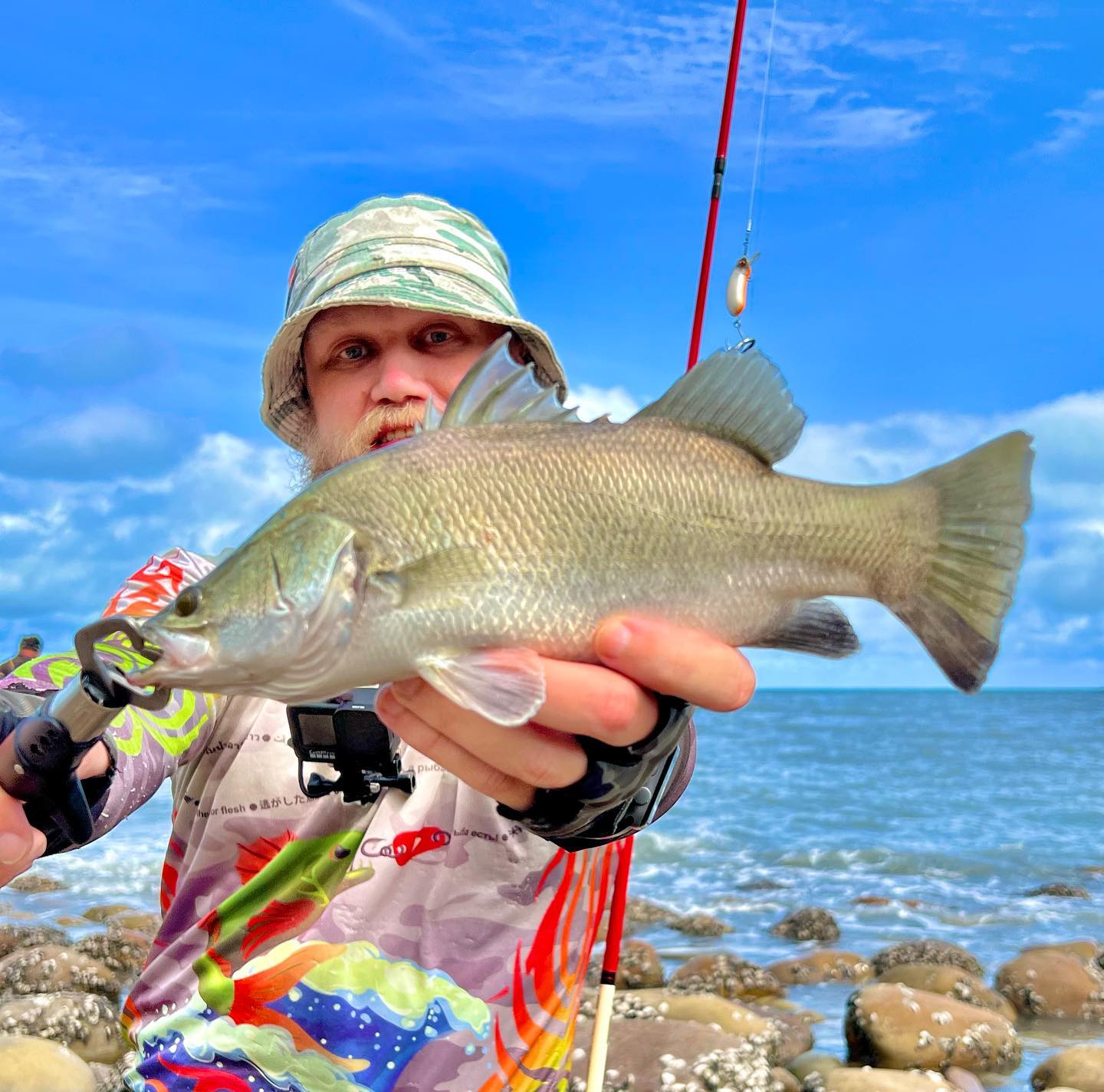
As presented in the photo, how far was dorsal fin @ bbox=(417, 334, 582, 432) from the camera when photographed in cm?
182

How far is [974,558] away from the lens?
182 centimetres

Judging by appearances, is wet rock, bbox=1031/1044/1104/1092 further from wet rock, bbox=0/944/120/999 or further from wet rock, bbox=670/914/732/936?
wet rock, bbox=0/944/120/999

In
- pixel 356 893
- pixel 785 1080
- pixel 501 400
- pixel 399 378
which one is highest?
pixel 399 378

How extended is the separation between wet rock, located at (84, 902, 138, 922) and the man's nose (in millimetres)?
8697

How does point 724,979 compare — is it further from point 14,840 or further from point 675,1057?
point 14,840

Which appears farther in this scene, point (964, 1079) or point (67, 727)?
point (964, 1079)

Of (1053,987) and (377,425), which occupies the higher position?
(377,425)

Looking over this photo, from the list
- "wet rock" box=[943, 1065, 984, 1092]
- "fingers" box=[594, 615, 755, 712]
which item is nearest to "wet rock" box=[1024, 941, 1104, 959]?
"wet rock" box=[943, 1065, 984, 1092]

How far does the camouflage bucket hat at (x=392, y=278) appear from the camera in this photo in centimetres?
296

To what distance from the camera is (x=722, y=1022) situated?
609 centimetres

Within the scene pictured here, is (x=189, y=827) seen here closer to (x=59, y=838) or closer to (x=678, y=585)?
(x=59, y=838)

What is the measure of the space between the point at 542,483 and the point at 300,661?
48 centimetres

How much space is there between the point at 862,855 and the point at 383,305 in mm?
12443

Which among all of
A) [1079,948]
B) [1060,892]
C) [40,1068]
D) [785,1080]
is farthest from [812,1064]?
[1060,892]
